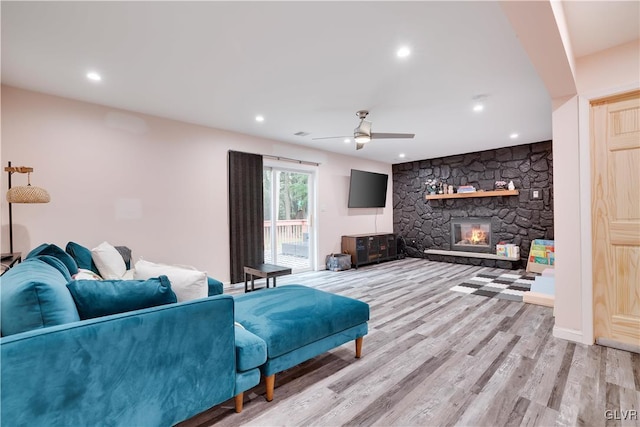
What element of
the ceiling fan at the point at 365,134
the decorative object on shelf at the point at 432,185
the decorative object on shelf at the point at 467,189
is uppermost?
the ceiling fan at the point at 365,134

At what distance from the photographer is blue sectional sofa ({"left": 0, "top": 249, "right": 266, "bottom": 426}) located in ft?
3.61

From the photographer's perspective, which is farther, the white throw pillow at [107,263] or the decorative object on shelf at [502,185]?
the decorative object on shelf at [502,185]

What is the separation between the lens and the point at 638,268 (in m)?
2.40

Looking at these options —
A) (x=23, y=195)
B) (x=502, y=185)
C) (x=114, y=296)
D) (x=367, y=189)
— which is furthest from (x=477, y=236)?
(x=23, y=195)

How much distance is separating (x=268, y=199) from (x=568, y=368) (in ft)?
14.9

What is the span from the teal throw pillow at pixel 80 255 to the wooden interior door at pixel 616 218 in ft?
15.7

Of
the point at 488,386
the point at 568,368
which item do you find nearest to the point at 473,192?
the point at 568,368

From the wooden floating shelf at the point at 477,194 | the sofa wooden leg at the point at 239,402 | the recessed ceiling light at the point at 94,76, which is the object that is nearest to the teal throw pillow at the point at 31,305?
the sofa wooden leg at the point at 239,402

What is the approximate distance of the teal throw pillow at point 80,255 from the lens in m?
2.89

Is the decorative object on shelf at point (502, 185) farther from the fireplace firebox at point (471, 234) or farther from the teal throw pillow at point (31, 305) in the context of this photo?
the teal throw pillow at point (31, 305)

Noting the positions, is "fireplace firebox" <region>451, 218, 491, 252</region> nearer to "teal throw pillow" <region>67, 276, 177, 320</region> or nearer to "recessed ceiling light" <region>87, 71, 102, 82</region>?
"teal throw pillow" <region>67, 276, 177, 320</region>

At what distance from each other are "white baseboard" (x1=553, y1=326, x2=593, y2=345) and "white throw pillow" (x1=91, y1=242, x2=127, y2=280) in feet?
14.3

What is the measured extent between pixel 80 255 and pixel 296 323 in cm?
248

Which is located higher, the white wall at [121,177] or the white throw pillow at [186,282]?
the white wall at [121,177]
